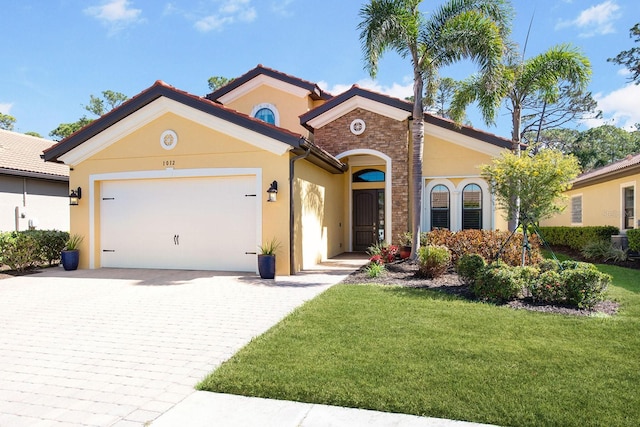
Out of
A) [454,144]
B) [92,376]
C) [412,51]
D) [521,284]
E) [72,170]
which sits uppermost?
[412,51]

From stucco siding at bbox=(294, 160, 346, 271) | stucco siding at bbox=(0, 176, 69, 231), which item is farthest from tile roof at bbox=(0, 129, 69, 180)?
stucco siding at bbox=(294, 160, 346, 271)

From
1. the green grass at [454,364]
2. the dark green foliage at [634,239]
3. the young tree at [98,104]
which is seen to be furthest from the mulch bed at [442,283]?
the young tree at [98,104]

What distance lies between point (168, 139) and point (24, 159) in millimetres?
9307

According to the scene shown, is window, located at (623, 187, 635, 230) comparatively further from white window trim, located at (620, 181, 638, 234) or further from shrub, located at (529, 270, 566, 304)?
shrub, located at (529, 270, 566, 304)

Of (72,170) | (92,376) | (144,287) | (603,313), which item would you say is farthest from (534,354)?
(72,170)

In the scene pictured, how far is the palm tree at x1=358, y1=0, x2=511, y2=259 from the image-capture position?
36.0 ft

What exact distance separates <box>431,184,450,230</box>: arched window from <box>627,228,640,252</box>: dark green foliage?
18.9 ft

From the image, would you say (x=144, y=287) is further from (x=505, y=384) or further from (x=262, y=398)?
(x=505, y=384)

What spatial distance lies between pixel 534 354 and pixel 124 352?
4.85m

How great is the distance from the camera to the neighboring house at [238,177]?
10.7m

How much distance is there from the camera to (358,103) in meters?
14.1

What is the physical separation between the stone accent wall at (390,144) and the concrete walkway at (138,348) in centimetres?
476

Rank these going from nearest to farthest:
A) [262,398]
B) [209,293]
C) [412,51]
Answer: [262,398], [209,293], [412,51]

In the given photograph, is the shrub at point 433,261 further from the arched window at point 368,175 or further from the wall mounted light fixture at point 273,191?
the arched window at point 368,175
